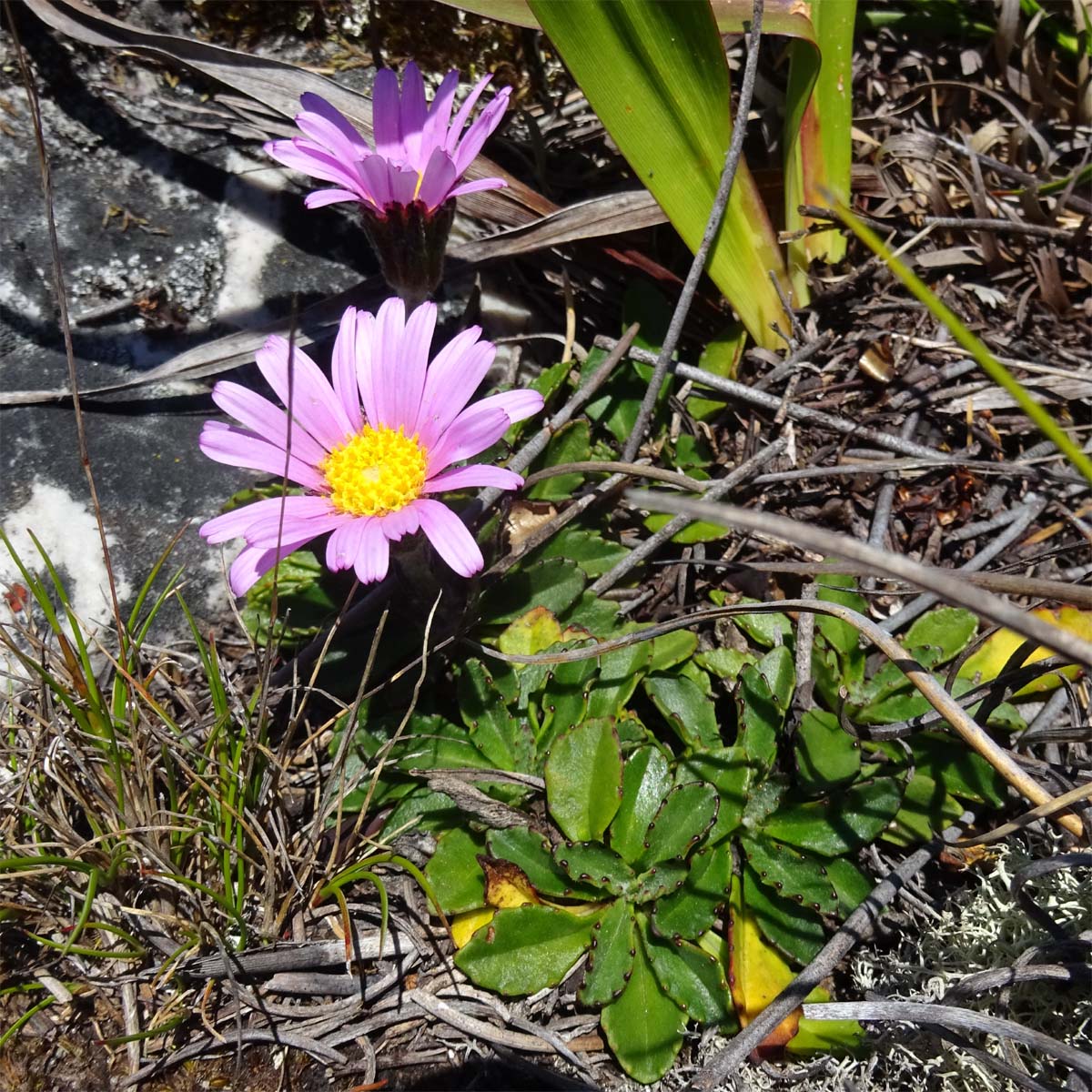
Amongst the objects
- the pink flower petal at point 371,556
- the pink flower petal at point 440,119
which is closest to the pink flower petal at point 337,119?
the pink flower petal at point 440,119

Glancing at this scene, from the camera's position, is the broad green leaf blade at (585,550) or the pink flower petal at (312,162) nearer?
the pink flower petal at (312,162)

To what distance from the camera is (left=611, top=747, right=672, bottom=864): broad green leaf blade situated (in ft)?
5.56

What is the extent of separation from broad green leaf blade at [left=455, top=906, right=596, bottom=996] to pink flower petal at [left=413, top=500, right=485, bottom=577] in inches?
24.7

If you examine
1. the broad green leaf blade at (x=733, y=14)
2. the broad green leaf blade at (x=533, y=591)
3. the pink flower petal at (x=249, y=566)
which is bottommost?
the broad green leaf blade at (x=533, y=591)

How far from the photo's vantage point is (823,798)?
173 cm

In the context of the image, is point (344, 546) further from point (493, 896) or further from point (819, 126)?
point (819, 126)

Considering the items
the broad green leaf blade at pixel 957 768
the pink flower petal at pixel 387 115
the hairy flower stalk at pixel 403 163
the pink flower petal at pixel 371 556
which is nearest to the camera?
the pink flower petal at pixel 371 556

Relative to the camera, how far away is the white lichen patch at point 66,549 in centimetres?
191

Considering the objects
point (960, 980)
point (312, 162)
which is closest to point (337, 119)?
point (312, 162)

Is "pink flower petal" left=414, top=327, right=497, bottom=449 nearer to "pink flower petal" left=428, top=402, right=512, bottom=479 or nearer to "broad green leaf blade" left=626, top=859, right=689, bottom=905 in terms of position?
"pink flower petal" left=428, top=402, right=512, bottom=479

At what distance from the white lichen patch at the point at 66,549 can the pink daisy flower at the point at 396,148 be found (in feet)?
2.71

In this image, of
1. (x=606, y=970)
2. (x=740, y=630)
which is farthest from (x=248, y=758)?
(x=740, y=630)

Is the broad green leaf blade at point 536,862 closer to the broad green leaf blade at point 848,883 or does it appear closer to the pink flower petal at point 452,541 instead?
the broad green leaf blade at point 848,883

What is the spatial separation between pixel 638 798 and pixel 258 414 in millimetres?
1005
